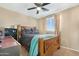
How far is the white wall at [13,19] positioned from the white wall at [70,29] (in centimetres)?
39

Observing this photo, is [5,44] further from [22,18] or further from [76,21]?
[76,21]

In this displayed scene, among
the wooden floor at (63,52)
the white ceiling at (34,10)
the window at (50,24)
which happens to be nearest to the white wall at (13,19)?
the white ceiling at (34,10)

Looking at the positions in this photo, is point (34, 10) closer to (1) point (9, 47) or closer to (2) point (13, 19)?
(2) point (13, 19)

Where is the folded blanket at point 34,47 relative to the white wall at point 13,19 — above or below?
below

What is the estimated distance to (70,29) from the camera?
165cm

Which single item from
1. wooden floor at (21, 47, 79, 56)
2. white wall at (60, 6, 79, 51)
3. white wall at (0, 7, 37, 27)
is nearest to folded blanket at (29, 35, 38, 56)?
wooden floor at (21, 47, 79, 56)

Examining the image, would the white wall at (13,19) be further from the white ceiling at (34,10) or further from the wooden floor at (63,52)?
the wooden floor at (63,52)

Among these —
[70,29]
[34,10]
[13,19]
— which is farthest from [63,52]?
[13,19]

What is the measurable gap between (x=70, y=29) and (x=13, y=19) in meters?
0.76

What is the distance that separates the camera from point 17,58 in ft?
5.59

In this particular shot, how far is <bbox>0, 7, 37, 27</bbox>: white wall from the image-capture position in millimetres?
1619

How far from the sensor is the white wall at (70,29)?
1645 millimetres

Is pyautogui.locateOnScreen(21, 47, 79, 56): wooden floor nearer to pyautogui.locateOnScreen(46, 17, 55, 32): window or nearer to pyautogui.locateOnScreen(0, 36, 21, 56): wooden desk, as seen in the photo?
pyautogui.locateOnScreen(0, 36, 21, 56): wooden desk

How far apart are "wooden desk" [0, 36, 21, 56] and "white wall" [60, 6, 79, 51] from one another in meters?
0.61
